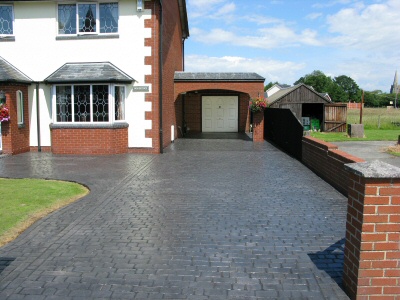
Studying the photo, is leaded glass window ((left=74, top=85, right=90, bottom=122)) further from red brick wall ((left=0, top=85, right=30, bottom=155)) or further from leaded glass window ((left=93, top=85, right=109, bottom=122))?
red brick wall ((left=0, top=85, right=30, bottom=155))

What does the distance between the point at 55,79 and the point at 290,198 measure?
1089cm

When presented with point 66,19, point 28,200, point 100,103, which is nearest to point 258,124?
point 100,103

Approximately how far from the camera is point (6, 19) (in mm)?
16562

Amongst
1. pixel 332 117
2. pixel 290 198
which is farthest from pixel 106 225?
pixel 332 117

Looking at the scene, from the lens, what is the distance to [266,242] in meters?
5.77

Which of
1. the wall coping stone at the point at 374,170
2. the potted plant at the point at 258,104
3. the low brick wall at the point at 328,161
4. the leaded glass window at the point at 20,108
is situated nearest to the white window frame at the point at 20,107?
Result: the leaded glass window at the point at 20,108

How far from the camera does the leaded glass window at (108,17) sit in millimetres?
15883

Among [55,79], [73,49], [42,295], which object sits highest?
[73,49]

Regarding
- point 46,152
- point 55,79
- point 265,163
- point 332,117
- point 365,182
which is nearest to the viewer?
point 365,182

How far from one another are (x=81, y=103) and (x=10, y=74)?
291 centimetres

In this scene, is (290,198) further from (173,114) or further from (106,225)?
(173,114)

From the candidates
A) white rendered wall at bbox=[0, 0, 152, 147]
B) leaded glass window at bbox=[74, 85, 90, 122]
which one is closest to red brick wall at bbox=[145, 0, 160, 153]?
white rendered wall at bbox=[0, 0, 152, 147]

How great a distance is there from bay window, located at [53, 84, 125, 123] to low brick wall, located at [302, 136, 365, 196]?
724 cm

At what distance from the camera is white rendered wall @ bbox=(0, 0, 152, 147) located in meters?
15.9
